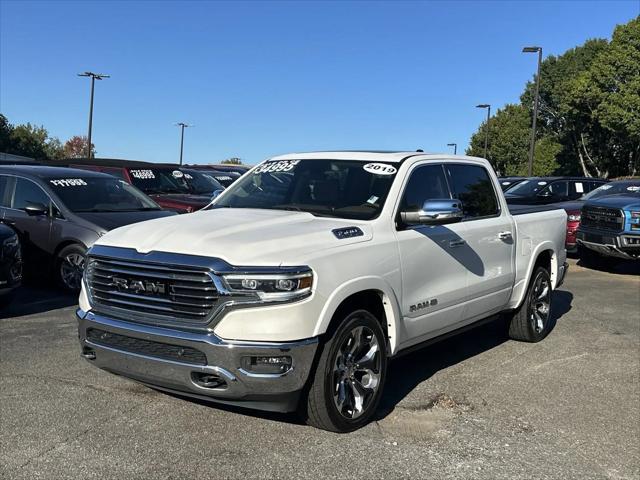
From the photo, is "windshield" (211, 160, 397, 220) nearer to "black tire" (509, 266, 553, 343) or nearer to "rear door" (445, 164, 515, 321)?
"rear door" (445, 164, 515, 321)

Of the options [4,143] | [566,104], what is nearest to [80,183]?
[566,104]

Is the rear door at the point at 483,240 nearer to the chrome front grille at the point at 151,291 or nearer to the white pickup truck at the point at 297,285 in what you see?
the white pickup truck at the point at 297,285

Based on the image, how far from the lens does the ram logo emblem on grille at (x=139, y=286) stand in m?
3.70

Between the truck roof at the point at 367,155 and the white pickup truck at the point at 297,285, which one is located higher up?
the truck roof at the point at 367,155

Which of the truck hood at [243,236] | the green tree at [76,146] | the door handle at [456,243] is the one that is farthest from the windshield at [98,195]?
the green tree at [76,146]

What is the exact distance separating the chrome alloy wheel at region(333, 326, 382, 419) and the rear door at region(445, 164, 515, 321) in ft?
4.32

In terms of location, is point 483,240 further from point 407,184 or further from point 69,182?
point 69,182

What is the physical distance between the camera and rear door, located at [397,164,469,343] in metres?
4.46

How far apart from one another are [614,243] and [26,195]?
30.5 ft

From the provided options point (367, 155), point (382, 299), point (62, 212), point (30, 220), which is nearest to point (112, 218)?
point (62, 212)

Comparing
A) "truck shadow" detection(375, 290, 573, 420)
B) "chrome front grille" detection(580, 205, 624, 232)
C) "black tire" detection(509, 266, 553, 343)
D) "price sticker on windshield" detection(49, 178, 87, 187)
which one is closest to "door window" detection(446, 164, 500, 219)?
"black tire" detection(509, 266, 553, 343)

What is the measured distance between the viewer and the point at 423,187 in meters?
4.94

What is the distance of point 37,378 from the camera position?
16.0 feet

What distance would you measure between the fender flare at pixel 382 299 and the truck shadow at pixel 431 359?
23.1 inches
